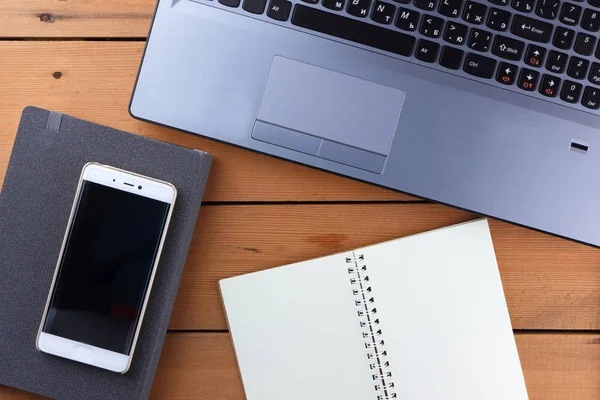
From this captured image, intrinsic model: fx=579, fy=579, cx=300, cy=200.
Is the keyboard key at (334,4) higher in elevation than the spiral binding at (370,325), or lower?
higher

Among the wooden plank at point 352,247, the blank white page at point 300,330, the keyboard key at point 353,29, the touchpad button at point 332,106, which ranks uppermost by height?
the keyboard key at point 353,29

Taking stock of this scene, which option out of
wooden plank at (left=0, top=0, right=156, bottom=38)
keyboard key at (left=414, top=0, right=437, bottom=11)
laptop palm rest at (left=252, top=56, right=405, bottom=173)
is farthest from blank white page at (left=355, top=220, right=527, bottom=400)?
wooden plank at (left=0, top=0, right=156, bottom=38)

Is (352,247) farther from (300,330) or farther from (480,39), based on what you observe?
(480,39)

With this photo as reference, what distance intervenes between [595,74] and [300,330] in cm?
36

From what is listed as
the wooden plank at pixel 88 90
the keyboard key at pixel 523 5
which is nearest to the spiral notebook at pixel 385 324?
the wooden plank at pixel 88 90

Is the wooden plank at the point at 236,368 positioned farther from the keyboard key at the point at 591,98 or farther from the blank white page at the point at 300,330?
the keyboard key at the point at 591,98

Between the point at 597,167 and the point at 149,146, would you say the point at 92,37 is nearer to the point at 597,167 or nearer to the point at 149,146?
the point at 149,146

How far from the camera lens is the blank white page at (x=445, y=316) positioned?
0.57 m

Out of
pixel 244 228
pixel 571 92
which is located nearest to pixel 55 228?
pixel 244 228

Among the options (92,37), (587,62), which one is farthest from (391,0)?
(92,37)

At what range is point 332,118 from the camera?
20.3 inches

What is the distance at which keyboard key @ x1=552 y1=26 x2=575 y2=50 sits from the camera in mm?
495

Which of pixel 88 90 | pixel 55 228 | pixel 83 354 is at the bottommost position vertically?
pixel 83 354

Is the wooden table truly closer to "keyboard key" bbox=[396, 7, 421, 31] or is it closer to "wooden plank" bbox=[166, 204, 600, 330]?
"wooden plank" bbox=[166, 204, 600, 330]
